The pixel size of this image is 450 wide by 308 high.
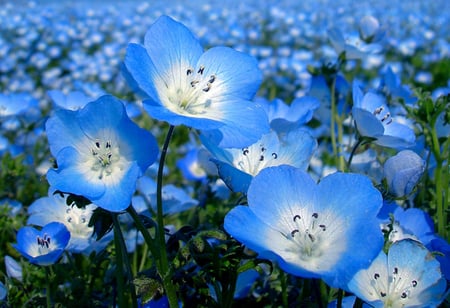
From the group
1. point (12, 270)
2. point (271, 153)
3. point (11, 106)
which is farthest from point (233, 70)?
point (11, 106)

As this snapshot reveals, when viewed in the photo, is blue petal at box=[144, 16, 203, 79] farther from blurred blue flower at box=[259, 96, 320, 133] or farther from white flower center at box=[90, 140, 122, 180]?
blurred blue flower at box=[259, 96, 320, 133]

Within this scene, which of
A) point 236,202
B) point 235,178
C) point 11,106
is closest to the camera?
point 235,178

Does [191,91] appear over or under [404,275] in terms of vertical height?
over

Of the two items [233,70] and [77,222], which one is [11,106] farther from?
[233,70]

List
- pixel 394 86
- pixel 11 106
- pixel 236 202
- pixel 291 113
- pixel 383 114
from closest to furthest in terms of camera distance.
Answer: pixel 236 202 → pixel 383 114 → pixel 291 113 → pixel 394 86 → pixel 11 106

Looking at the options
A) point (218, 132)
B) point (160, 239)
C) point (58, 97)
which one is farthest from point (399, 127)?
point (58, 97)

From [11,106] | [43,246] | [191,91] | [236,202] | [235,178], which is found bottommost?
[11,106]

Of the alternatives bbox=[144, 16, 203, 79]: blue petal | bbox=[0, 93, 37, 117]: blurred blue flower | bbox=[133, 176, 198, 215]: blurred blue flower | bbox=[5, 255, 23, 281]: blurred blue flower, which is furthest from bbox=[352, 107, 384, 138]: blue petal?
bbox=[0, 93, 37, 117]: blurred blue flower

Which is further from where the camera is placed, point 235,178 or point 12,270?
point 12,270
